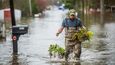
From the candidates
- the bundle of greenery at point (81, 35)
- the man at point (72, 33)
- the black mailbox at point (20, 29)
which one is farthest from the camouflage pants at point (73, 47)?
the black mailbox at point (20, 29)

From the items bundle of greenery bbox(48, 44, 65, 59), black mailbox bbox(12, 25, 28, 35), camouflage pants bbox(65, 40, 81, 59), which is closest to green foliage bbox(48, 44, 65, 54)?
bundle of greenery bbox(48, 44, 65, 59)

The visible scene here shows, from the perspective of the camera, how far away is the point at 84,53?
62.6 feet

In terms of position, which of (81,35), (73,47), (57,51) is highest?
(81,35)

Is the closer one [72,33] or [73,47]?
[72,33]

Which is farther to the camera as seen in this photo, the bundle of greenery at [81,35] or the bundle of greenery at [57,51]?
the bundle of greenery at [57,51]

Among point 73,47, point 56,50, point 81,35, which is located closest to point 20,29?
point 56,50

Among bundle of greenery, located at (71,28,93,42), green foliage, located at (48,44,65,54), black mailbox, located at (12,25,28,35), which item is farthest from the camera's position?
black mailbox, located at (12,25,28,35)

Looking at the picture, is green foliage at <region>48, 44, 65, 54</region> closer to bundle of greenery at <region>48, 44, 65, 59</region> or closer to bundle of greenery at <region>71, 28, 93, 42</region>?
bundle of greenery at <region>48, 44, 65, 59</region>

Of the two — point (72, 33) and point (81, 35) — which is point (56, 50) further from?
point (81, 35)

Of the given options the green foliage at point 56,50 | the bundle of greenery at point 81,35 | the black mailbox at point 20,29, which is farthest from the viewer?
the black mailbox at point 20,29

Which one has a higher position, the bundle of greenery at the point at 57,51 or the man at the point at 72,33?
the man at the point at 72,33

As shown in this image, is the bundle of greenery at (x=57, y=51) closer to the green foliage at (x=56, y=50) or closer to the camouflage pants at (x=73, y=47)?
the green foliage at (x=56, y=50)

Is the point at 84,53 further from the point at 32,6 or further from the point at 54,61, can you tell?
the point at 32,6

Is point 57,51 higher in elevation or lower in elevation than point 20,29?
lower
